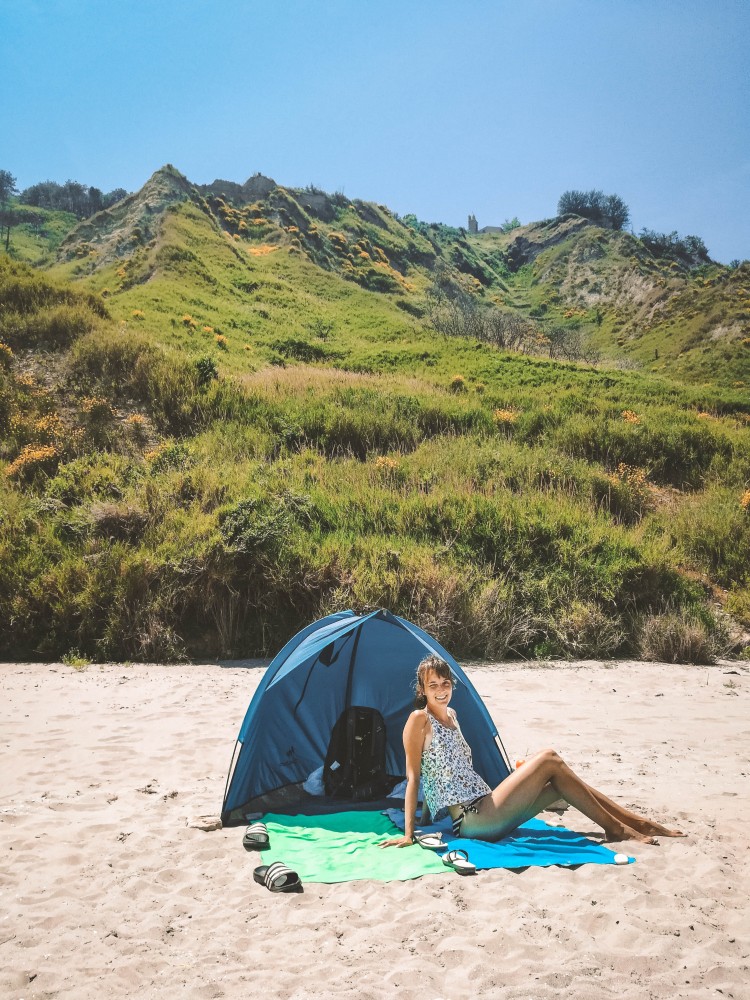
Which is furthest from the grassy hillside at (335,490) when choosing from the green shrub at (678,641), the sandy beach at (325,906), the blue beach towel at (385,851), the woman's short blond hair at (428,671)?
the woman's short blond hair at (428,671)

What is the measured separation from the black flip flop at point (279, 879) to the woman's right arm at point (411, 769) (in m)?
0.76

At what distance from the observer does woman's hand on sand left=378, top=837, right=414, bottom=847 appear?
464 cm

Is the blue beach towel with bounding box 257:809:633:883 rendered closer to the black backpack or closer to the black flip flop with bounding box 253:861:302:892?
the black flip flop with bounding box 253:861:302:892

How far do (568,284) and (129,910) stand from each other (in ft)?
292

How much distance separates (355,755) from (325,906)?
1925 millimetres

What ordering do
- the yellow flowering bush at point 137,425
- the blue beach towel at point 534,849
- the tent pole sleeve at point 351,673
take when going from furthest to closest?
the yellow flowering bush at point 137,425 < the tent pole sleeve at point 351,673 < the blue beach towel at point 534,849

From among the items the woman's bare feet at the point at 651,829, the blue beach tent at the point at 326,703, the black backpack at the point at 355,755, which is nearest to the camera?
the woman's bare feet at the point at 651,829

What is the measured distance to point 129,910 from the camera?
3.82 metres

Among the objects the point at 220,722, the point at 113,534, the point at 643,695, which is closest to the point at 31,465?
the point at 113,534

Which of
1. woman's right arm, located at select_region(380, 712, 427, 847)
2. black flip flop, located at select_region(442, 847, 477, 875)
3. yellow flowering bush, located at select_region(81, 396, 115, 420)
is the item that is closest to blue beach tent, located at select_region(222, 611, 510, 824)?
woman's right arm, located at select_region(380, 712, 427, 847)

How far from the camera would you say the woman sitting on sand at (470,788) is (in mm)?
4531

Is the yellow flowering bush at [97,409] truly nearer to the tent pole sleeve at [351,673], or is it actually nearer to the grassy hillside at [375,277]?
the grassy hillside at [375,277]

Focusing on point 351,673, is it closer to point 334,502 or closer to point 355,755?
point 355,755

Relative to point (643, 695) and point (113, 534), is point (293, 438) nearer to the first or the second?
point (113, 534)
